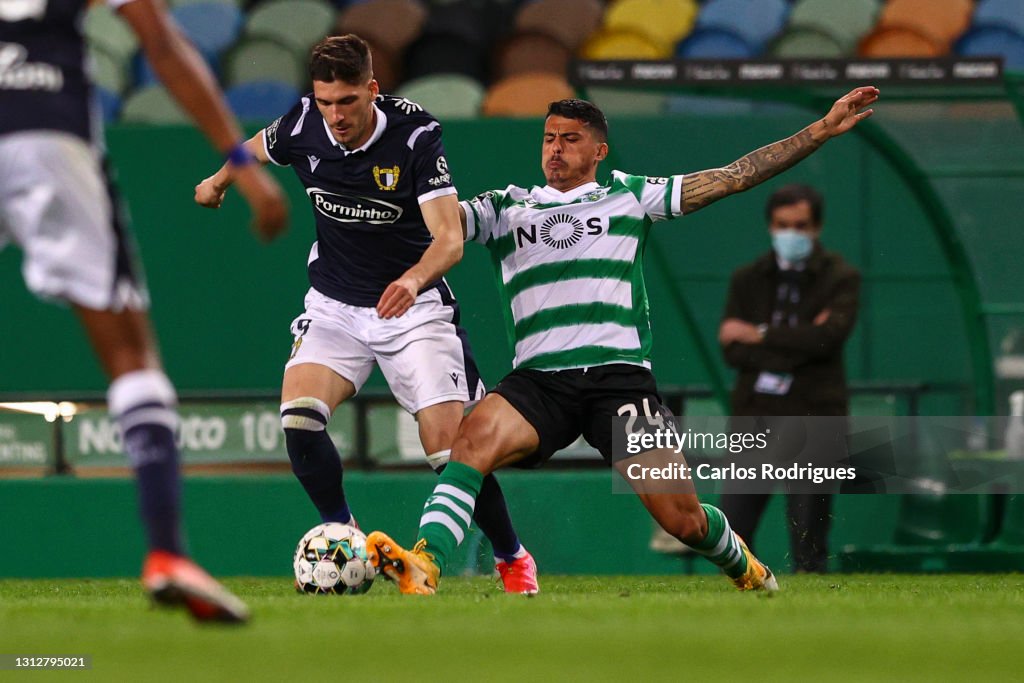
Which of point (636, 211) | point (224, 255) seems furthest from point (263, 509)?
point (636, 211)

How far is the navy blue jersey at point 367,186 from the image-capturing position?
6613 millimetres

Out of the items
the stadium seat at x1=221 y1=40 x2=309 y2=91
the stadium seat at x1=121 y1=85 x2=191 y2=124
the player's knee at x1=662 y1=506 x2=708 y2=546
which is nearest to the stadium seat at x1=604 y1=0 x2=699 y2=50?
the stadium seat at x1=221 y1=40 x2=309 y2=91

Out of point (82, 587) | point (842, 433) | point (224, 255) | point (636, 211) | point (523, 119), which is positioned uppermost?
point (523, 119)

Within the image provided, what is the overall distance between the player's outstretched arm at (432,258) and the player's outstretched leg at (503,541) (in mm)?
905

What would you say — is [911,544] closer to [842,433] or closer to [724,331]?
[842,433]

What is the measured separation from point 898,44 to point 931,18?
0.93ft

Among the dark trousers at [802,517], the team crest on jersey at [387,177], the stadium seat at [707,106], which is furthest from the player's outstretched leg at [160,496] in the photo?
the stadium seat at [707,106]

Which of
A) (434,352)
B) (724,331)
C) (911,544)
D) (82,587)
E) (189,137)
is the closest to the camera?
(434,352)

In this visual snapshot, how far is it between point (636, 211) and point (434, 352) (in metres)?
0.96

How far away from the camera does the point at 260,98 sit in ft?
38.6

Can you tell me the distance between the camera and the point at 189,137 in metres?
9.99

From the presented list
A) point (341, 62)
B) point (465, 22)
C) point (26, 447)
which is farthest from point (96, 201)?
point (465, 22)

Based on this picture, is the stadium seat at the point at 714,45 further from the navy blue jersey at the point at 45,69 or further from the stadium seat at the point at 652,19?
the navy blue jersey at the point at 45,69

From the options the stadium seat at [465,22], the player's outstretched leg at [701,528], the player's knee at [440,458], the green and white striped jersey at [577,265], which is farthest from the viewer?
the stadium seat at [465,22]
